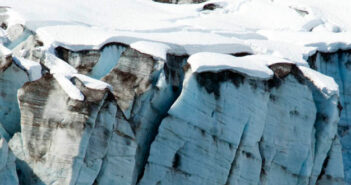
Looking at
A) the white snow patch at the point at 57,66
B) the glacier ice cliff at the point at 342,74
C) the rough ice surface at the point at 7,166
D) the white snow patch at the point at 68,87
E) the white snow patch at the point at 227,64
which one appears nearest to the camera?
the rough ice surface at the point at 7,166

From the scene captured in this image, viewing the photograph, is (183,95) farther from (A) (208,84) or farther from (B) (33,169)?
(B) (33,169)

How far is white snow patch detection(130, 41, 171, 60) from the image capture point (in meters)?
16.8

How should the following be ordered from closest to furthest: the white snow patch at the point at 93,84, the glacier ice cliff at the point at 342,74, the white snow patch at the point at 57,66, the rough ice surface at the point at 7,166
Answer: the rough ice surface at the point at 7,166 → the white snow patch at the point at 93,84 → the white snow patch at the point at 57,66 → the glacier ice cliff at the point at 342,74

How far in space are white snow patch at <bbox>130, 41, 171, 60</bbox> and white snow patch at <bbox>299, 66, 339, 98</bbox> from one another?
3.35 meters

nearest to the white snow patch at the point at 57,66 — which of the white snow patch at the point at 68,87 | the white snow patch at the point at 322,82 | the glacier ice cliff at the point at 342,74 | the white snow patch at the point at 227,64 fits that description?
the white snow patch at the point at 68,87

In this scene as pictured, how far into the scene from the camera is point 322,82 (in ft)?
60.2

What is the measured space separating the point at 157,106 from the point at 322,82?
4.07 metres

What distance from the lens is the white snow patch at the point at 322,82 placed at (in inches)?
720

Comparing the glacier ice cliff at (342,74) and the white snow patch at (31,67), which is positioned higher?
the white snow patch at (31,67)

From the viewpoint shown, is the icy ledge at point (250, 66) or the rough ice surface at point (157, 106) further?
the icy ledge at point (250, 66)

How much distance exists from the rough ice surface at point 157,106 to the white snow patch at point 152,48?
0.09 feet

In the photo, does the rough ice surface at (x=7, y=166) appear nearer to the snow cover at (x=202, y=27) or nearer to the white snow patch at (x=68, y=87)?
the white snow patch at (x=68, y=87)

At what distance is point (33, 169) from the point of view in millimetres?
15016

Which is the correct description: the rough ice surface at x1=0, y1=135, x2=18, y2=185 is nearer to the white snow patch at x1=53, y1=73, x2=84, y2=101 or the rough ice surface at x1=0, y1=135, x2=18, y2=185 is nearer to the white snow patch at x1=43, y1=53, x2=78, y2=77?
the white snow patch at x1=53, y1=73, x2=84, y2=101
